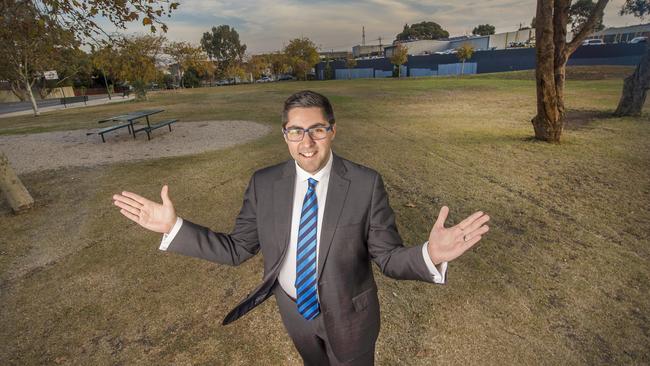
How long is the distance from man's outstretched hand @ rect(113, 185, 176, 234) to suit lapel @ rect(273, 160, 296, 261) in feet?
2.40

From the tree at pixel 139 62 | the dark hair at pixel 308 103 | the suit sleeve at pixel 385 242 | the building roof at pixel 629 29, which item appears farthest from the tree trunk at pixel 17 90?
the building roof at pixel 629 29

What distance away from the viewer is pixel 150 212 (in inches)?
87.7

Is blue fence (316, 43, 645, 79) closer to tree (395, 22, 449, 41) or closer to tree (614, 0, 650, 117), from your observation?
tree (614, 0, 650, 117)

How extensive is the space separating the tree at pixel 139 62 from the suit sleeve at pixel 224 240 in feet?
15.6

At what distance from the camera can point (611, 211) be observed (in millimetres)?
5629

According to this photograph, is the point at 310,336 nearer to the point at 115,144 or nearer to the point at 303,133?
the point at 303,133

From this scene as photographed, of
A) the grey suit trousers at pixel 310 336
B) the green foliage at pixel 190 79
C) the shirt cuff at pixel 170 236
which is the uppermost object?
the green foliage at pixel 190 79

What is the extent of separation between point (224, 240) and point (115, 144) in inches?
495

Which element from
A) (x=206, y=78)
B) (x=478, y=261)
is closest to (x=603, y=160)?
(x=478, y=261)

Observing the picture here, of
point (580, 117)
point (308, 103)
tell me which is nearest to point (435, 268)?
point (308, 103)

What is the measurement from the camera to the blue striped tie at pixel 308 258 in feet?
6.68

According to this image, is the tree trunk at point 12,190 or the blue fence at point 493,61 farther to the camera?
the blue fence at point 493,61

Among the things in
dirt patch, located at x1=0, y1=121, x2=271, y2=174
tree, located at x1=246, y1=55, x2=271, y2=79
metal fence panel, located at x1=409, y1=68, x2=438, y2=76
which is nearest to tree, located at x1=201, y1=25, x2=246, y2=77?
tree, located at x1=246, y1=55, x2=271, y2=79

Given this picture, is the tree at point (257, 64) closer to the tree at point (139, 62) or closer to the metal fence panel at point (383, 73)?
the metal fence panel at point (383, 73)
